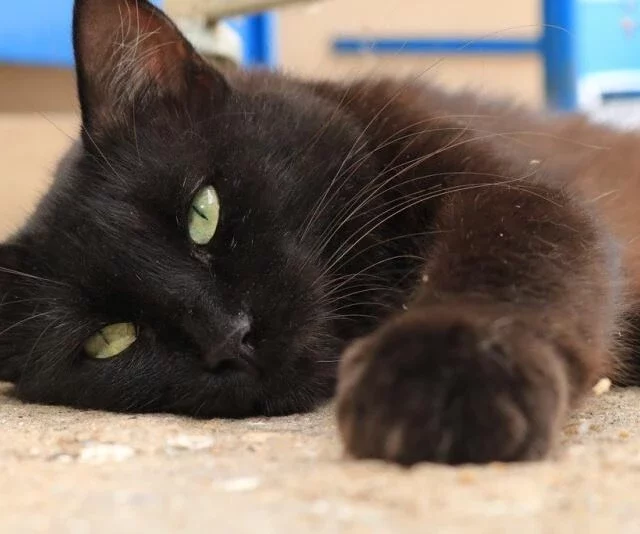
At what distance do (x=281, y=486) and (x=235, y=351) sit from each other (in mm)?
422

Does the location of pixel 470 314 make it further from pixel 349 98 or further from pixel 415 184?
pixel 349 98

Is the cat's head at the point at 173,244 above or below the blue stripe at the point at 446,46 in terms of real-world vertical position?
below

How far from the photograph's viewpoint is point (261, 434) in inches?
40.1

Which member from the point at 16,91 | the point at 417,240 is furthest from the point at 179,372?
the point at 16,91

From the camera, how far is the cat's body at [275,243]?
1.03 meters

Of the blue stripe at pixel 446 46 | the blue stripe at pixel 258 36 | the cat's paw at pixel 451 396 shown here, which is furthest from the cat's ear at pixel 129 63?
the blue stripe at pixel 446 46

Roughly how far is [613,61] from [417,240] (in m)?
3.08

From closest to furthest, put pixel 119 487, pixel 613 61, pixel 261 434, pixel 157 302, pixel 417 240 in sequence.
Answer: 1. pixel 119 487
2. pixel 261 434
3. pixel 157 302
4. pixel 417 240
5. pixel 613 61

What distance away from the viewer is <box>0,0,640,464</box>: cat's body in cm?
103

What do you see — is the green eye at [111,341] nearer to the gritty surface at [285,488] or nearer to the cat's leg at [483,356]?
the gritty surface at [285,488]

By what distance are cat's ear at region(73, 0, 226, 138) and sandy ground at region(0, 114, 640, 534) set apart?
24.7 inches

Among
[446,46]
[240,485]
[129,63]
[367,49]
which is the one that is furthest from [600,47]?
[240,485]

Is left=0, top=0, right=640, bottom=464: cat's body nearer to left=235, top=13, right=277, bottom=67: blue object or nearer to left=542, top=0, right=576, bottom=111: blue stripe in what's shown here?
left=542, top=0, right=576, bottom=111: blue stripe

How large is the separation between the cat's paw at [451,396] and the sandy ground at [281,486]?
2cm
